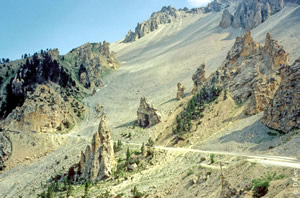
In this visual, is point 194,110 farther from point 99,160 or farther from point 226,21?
point 226,21

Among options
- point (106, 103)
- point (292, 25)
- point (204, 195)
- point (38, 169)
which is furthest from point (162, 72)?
point (204, 195)

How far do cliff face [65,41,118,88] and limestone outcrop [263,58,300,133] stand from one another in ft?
222

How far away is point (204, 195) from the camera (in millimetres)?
19516

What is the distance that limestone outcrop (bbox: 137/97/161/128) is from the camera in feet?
165

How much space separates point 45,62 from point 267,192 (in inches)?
3185

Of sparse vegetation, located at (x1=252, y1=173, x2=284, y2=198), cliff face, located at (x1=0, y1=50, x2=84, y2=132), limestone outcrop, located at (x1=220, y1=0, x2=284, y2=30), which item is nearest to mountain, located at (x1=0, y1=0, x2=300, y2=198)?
sparse vegetation, located at (x1=252, y1=173, x2=284, y2=198)

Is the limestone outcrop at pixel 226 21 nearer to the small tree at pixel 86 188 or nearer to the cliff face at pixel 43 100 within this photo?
the cliff face at pixel 43 100

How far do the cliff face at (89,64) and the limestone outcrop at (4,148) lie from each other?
124 ft

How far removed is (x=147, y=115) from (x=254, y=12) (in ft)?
301

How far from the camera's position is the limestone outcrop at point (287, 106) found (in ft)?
94.3

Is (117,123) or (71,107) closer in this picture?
(117,123)

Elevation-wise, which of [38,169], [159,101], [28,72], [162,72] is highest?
[28,72]

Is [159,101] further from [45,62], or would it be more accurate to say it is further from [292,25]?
[292,25]

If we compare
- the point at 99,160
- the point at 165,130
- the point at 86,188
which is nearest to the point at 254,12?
the point at 165,130
